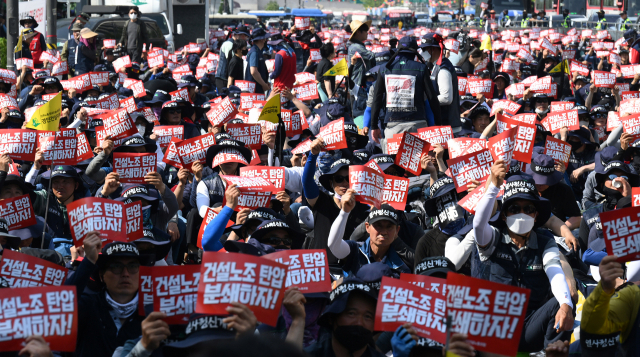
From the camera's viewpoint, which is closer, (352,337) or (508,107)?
(352,337)

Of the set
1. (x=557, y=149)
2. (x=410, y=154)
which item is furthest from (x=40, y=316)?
(x=557, y=149)

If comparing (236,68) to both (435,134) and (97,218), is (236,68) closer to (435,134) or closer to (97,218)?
(435,134)

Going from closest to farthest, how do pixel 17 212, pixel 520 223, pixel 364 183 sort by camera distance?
pixel 520 223
pixel 17 212
pixel 364 183

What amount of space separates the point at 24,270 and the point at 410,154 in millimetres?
4010

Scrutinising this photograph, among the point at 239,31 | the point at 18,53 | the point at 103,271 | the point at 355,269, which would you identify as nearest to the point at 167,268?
the point at 103,271

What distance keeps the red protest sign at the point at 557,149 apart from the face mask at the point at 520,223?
11.0ft

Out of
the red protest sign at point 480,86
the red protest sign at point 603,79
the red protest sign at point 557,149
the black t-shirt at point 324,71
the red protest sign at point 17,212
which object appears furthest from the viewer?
the black t-shirt at point 324,71

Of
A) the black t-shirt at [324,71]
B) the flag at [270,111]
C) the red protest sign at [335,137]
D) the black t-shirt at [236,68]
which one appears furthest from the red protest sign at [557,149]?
the black t-shirt at [236,68]

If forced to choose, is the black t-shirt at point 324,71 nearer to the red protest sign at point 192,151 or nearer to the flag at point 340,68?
the flag at point 340,68

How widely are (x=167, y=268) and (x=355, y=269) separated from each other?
1.83 meters

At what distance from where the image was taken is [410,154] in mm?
7660

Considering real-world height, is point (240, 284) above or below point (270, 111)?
below

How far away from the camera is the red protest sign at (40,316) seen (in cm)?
375

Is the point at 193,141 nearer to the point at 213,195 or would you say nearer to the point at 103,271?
the point at 213,195
